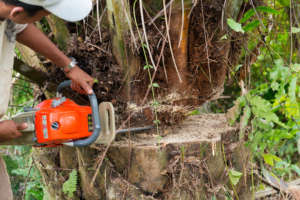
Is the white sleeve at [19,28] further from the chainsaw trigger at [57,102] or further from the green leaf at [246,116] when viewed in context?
the green leaf at [246,116]

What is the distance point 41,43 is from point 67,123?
0.46 metres

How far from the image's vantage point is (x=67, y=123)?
1.48m

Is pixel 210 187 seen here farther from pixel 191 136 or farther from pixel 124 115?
pixel 124 115

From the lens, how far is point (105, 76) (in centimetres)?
166

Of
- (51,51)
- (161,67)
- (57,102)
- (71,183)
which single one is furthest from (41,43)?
(71,183)

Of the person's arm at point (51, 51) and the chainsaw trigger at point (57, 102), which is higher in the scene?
the person's arm at point (51, 51)

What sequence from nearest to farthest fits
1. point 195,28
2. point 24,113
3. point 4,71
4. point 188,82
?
point 4,71, point 24,113, point 195,28, point 188,82

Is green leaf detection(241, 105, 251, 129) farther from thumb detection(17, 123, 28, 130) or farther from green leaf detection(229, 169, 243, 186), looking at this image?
thumb detection(17, 123, 28, 130)

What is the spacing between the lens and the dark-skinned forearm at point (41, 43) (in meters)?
1.55

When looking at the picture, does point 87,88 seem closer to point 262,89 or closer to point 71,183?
point 71,183

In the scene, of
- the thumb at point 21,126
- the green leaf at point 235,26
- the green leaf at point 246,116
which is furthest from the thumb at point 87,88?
the green leaf at point 246,116

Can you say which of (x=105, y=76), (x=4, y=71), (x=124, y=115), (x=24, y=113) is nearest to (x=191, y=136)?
(x=124, y=115)

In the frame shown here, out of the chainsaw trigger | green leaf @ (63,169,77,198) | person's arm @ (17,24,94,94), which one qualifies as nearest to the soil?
person's arm @ (17,24,94,94)

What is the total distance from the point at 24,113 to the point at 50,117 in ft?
0.64
